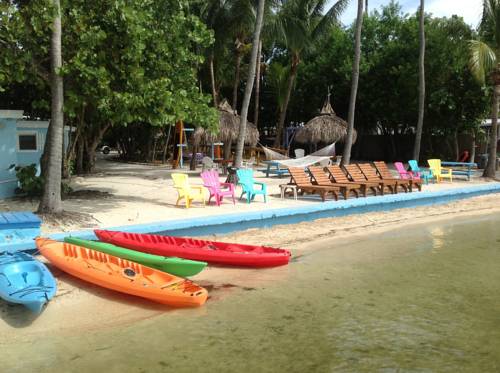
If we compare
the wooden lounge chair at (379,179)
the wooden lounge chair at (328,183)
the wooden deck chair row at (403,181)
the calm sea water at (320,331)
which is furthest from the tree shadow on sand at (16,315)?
the wooden deck chair row at (403,181)

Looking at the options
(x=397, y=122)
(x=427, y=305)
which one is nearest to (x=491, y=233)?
(x=427, y=305)

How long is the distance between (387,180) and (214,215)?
259 inches

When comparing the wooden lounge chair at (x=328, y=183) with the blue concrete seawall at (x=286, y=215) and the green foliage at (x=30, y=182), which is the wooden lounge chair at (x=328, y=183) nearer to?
the blue concrete seawall at (x=286, y=215)

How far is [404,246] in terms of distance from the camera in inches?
405

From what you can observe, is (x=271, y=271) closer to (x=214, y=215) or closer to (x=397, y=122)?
(x=214, y=215)

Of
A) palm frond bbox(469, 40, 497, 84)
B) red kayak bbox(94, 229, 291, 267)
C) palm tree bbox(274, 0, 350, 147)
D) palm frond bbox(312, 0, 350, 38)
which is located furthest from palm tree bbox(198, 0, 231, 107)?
red kayak bbox(94, 229, 291, 267)

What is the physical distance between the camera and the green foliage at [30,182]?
1196 cm

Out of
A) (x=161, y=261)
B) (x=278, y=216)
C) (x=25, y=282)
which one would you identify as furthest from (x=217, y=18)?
(x=25, y=282)

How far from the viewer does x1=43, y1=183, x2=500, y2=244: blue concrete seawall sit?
9258mm

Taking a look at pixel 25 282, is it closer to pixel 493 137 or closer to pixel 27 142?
pixel 27 142

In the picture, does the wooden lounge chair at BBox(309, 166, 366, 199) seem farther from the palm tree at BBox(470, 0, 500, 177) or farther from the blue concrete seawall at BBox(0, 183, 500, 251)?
the palm tree at BBox(470, 0, 500, 177)

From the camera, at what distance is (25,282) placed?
6328mm

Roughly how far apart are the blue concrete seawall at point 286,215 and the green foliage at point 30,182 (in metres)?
4.01

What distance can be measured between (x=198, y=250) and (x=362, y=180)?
→ 789 cm
